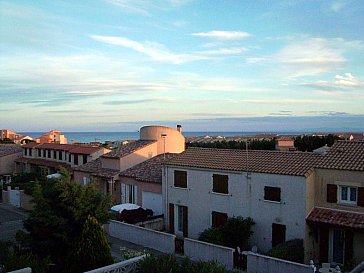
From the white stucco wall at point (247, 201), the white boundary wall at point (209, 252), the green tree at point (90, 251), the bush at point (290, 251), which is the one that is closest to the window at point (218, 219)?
the white stucco wall at point (247, 201)

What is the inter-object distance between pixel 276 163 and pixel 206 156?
5580 mm

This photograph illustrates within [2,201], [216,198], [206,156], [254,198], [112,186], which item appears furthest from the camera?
[2,201]

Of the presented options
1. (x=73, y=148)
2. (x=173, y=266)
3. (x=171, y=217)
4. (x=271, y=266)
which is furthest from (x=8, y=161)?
(x=173, y=266)

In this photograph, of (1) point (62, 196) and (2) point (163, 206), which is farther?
(2) point (163, 206)

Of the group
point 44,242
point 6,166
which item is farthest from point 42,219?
point 6,166

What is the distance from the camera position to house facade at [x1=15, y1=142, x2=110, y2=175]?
4538 cm

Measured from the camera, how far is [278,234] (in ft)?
74.7

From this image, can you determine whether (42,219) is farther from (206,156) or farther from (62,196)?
(206,156)

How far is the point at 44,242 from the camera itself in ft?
62.5

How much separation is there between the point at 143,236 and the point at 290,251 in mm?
8793

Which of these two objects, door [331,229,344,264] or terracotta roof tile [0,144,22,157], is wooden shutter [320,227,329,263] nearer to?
door [331,229,344,264]

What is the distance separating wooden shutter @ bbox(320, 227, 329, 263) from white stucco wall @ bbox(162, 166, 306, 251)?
107 centimetres

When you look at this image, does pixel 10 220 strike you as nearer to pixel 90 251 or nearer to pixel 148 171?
pixel 148 171

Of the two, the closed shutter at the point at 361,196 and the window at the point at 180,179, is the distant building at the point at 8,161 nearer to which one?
the window at the point at 180,179
